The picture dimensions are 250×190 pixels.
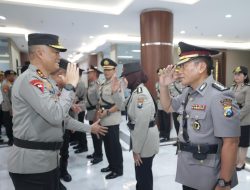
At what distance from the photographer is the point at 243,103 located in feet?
9.95

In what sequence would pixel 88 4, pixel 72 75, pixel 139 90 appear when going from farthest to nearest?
1. pixel 88 4
2. pixel 139 90
3. pixel 72 75

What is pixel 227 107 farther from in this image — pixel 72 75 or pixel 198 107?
pixel 72 75

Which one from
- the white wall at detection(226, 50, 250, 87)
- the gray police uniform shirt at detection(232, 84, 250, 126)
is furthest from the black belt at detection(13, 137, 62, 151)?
the white wall at detection(226, 50, 250, 87)

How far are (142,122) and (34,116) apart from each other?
0.95 meters

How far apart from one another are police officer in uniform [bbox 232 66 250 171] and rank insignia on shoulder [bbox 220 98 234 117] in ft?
6.23

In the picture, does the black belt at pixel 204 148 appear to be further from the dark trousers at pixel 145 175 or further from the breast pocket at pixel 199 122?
the dark trousers at pixel 145 175

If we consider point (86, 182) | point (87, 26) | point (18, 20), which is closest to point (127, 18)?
point (87, 26)

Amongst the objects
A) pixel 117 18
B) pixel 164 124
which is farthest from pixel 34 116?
pixel 117 18

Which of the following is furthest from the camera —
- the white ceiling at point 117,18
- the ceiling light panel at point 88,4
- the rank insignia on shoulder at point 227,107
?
the white ceiling at point 117,18

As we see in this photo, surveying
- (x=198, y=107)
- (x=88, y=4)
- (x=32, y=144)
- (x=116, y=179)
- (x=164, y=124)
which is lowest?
(x=116, y=179)

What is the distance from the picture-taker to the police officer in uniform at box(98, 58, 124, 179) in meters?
2.96

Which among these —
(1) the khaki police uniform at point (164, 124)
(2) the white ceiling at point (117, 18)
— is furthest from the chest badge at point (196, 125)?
(2) the white ceiling at point (117, 18)

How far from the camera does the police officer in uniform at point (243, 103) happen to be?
2.94 meters

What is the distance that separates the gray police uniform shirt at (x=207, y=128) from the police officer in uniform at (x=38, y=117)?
807 mm
